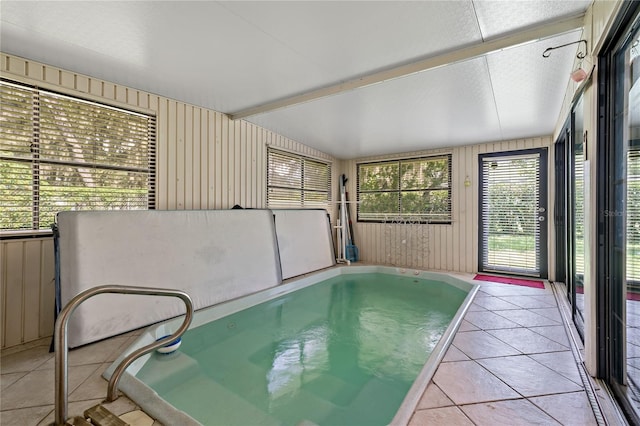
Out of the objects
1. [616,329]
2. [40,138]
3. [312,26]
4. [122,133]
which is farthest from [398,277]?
[40,138]

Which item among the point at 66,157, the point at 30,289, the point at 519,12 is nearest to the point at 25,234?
the point at 30,289

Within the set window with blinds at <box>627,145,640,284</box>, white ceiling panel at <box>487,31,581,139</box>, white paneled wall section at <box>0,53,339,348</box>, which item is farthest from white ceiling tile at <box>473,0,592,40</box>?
white paneled wall section at <box>0,53,339,348</box>

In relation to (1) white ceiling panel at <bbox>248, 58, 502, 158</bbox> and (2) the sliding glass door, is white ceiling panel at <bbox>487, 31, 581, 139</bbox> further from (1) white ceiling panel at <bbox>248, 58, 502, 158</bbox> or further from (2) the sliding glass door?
(2) the sliding glass door

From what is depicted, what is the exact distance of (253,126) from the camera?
4.45 m

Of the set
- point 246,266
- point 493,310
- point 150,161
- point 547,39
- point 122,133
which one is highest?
point 547,39

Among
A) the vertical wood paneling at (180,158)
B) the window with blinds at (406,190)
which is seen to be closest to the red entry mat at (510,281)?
the window with blinds at (406,190)

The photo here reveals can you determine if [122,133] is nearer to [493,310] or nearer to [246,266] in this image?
[246,266]

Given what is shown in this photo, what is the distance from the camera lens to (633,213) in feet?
4.58

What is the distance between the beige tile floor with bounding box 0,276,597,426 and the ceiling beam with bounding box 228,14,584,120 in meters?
2.27

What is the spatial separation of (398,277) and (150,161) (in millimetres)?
4118

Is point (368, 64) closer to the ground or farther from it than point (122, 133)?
farther from it

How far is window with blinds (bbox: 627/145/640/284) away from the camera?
1.36 m

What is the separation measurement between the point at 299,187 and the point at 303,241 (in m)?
1.09

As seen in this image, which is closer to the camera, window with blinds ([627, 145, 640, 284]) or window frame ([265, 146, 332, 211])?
window with blinds ([627, 145, 640, 284])
